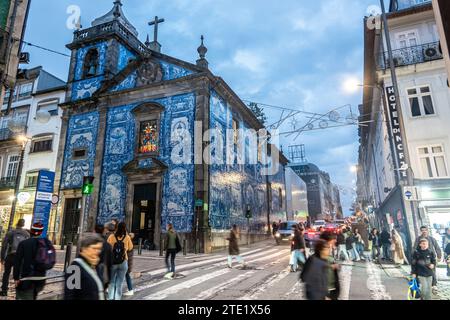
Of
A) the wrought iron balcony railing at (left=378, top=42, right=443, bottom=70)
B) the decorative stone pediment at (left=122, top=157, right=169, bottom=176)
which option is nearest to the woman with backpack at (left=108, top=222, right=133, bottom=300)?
the decorative stone pediment at (left=122, top=157, right=169, bottom=176)

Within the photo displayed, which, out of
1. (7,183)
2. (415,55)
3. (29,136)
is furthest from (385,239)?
(7,183)

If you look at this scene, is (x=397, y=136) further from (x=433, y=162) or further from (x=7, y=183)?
(x=7, y=183)

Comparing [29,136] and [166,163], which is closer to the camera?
[166,163]

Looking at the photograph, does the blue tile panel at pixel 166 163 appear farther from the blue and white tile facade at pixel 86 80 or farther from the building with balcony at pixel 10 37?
the building with balcony at pixel 10 37

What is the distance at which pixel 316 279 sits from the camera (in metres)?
3.78

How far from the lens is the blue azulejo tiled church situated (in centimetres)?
1706

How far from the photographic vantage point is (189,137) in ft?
58.0

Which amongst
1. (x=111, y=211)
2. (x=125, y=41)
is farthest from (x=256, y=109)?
(x=111, y=211)

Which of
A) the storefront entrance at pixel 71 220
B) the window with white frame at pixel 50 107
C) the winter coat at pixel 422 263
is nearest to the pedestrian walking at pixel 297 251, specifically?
the winter coat at pixel 422 263

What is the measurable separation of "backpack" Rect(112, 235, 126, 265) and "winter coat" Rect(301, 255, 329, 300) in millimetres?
3682

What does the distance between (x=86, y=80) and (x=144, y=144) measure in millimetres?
8170

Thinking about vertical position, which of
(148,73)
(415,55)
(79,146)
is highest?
(148,73)
